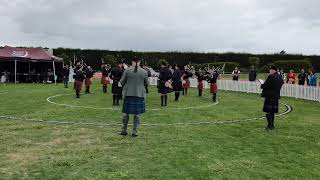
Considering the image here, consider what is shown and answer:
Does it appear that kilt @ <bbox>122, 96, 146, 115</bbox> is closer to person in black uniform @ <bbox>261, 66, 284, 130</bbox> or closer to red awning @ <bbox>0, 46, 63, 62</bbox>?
person in black uniform @ <bbox>261, 66, 284, 130</bbox>

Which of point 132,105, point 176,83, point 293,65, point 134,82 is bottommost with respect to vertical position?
point 132,105

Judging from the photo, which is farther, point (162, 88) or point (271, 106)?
point (162, 88)

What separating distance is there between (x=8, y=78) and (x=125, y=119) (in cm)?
2828

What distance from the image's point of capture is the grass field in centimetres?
804

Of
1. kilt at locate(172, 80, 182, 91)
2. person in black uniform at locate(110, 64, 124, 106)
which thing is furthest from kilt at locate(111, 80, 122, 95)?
kilt at locate(172, 80, 182, 91)

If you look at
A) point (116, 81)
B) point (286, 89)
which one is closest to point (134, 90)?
point (116, 81)

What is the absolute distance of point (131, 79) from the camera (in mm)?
11406

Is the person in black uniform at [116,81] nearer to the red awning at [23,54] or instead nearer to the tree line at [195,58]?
the red awning at [23,54]

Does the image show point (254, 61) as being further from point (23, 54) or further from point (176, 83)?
point (176, 83)

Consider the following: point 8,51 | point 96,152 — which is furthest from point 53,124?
point 8,51

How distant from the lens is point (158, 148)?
396 inches

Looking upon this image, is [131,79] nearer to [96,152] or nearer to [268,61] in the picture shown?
[96,152]

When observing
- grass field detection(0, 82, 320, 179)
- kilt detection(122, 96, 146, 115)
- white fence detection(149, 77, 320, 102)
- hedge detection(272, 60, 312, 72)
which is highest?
hedge detection(272, 60, 312, 72)

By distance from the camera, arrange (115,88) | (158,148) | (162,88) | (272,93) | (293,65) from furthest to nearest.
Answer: (293,65) < (162,88) < (115,88) < (272,93) < (158,148)
